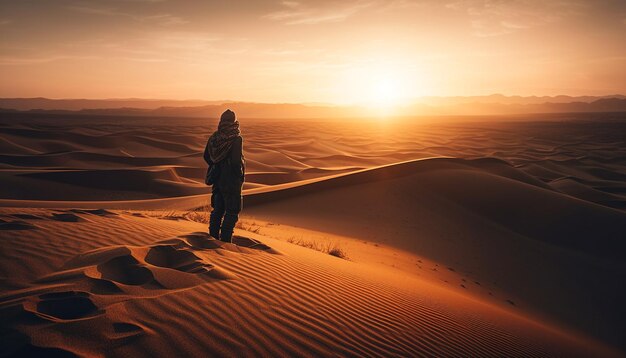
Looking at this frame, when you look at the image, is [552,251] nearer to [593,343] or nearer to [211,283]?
[593,343]

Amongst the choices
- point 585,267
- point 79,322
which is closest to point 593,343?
point 585,267

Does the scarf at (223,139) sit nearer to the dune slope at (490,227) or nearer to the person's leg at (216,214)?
the person's leg at (216,214)

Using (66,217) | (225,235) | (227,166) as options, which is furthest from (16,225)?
(227,166)

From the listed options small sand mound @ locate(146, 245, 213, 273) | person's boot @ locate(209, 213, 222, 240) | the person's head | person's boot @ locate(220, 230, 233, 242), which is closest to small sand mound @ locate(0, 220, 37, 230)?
small sand mound @ locate(146, 245, 213, 273)

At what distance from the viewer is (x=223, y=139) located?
528 centimetres

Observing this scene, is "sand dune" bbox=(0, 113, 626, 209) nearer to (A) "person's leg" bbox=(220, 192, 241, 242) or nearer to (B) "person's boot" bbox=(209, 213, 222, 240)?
(B) "person's boot" bbox=(209, 213, 222, 240)

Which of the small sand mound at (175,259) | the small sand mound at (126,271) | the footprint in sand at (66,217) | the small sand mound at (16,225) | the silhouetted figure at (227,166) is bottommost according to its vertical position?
the small sand mound at (175,259)

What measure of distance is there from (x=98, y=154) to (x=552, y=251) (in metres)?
24.2

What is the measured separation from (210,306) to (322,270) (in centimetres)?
217

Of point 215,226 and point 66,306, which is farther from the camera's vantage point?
point 215,226

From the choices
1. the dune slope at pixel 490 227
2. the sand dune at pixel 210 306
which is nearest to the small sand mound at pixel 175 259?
the sand dune at pixel 210 306

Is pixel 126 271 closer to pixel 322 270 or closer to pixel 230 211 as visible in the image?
pixel 230 211

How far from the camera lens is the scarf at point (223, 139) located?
17.3 feet

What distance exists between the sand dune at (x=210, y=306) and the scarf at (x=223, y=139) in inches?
48.2
